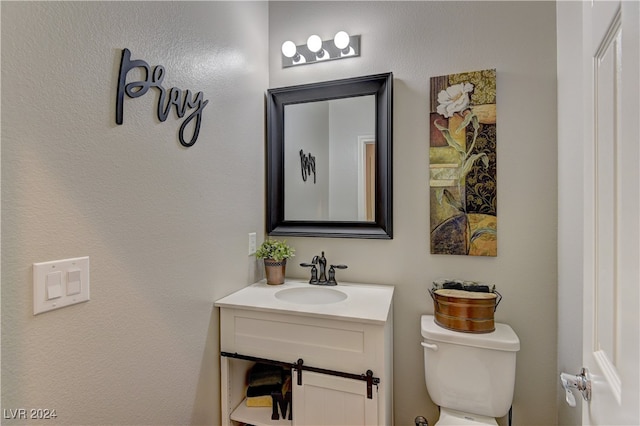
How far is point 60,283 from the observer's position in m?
0.77

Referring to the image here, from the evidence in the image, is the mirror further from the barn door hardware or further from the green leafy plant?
the barn door hardware

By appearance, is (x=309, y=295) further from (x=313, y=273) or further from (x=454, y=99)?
(x=454, y=99)

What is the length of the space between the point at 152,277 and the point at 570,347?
1.62 metres

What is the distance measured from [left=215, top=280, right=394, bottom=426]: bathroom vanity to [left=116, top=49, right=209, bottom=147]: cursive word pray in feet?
2.57

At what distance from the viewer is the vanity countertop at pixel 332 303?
122 cm

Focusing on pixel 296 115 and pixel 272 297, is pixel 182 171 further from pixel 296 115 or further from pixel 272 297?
pixel 296 115

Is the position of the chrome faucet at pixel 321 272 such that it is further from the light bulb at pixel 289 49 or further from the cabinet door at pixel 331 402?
the light bulb at pixel 289 49

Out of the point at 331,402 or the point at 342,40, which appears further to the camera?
the point at 342,40

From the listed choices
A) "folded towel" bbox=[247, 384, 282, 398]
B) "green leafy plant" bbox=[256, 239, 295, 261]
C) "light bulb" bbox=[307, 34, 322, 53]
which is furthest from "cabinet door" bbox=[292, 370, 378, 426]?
"light bulb" bbox=[307, 34, 322, 53]

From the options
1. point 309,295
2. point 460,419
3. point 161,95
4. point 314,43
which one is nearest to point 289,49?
point 314,43

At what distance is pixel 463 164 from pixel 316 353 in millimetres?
1122

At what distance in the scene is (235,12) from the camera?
5.02 ft

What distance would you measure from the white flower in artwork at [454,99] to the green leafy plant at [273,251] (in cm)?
109

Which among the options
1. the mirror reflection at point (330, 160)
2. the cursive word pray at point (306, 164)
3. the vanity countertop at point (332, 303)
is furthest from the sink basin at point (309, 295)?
the cursive word pray at point (306, 164)
